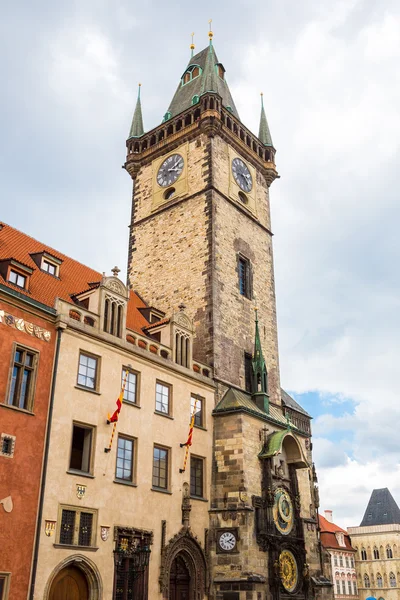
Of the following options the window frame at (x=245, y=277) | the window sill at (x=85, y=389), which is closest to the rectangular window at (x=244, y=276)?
the window frame at (x=245, y=277)

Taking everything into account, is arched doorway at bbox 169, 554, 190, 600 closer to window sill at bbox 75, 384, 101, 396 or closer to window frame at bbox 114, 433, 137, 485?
window frame at bbox 114, 433, 137, 485

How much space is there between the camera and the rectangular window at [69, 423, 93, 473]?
18.6m

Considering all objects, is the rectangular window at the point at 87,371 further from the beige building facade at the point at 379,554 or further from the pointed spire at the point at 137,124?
the beige building facade at the point at 379,554

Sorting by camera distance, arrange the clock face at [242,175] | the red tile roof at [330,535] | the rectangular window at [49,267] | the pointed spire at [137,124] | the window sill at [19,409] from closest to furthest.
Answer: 1. the window sill at [19,409]
2. the rectangular window at [49,267]
3. the clock face at [242,175]
4. the pointed spire at [137,124]
5. the red tile roof at [330,535]

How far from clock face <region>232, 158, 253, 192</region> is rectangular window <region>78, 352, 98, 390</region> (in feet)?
49.6

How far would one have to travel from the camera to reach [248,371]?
89.7 feet

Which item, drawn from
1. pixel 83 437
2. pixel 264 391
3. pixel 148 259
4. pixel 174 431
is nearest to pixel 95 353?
pixel 83 437

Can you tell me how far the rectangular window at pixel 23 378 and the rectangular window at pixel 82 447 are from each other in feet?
6.16

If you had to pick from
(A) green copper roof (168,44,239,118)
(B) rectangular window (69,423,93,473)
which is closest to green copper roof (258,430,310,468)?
(B) rectangular window (69,423,93,473)

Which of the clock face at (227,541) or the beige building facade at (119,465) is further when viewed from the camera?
the clock face at (227,541)

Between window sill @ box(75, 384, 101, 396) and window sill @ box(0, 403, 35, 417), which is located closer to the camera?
window sill @ box(0, 403, 35, 417)

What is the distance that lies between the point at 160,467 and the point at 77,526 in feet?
14.1

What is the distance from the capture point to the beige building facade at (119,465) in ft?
57.3

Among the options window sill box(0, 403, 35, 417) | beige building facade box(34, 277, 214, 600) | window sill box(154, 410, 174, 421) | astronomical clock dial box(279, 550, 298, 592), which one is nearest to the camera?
window sill box(0, 403, 35, 417)
